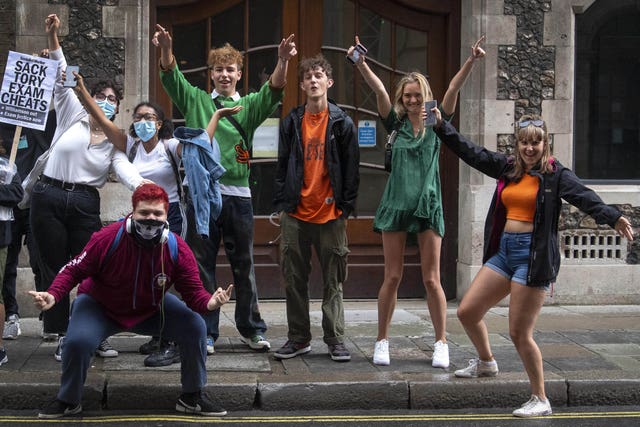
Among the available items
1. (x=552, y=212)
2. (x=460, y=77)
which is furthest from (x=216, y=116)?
(x=552, y=212)

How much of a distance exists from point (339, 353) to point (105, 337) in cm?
183

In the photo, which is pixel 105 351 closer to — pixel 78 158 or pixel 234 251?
pixel 234 251

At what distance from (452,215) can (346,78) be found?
172 cm

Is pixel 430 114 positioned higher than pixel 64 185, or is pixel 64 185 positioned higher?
pixel 430 114

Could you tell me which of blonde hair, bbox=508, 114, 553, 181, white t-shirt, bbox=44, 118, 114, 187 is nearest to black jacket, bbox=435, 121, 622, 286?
blonde hair, bbox=508, 114, 553, 181

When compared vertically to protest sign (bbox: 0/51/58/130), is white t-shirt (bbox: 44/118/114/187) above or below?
below

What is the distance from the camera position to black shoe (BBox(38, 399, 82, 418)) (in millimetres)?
6184

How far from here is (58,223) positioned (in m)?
7.30

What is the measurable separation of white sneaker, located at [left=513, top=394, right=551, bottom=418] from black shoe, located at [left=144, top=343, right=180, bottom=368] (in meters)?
2.37

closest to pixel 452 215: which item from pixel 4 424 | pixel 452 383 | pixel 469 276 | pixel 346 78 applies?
A: pixel 469 276

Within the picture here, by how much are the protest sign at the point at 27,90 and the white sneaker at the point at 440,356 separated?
3.28m

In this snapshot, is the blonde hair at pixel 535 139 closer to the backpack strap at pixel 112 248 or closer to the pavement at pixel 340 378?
the pavement at pixel 340 378

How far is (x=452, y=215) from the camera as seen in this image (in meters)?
10.5

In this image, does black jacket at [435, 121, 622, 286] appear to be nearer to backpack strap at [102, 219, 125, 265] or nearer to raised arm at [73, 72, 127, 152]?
backpack strap at [102, 219, 125, 265]
